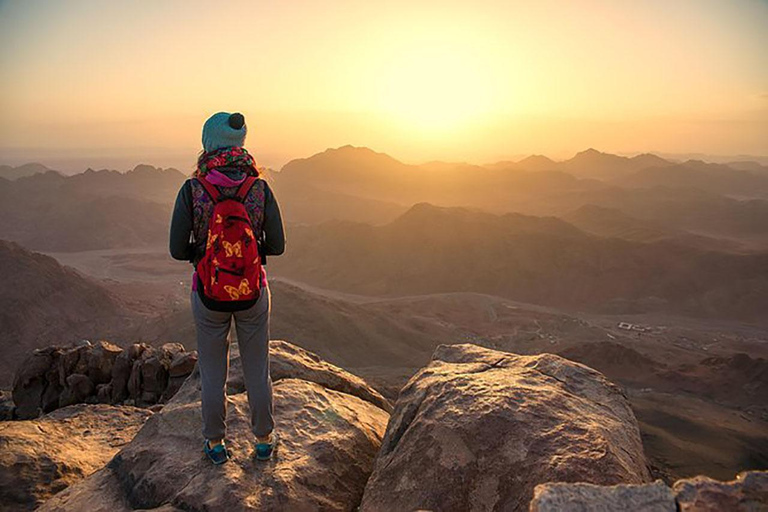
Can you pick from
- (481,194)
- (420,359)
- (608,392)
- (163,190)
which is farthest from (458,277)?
(163,190)

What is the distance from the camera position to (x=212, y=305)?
10.7 feet

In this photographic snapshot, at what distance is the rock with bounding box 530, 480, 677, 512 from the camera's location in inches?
80.0

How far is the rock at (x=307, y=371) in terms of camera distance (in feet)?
20.2

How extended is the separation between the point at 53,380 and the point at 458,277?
40.9 meters

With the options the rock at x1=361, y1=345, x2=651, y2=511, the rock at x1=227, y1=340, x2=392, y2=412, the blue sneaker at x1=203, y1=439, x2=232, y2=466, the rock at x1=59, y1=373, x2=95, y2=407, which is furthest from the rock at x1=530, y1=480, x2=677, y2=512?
the rock at x1=59, y1=373, x2=95, y2=407

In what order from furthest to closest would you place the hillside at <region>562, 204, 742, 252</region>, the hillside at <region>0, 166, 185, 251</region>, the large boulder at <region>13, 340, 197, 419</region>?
1. the hillside at <region>0, 166, 185, 251</region>
2. the hillside at <region>562, 204, 742, 252</region>
3. the large boulder at <region>13, 340, 197, 419</region>

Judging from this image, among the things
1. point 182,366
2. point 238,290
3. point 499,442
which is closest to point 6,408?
point 182,366

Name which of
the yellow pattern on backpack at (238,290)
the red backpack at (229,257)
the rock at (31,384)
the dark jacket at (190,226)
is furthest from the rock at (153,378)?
the yellow pattern on backpack at (238,290)

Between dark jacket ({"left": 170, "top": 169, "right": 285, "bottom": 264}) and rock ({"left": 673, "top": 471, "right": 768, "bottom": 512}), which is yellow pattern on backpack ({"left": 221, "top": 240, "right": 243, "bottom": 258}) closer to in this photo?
dark jacket ({"left": 170, "top": 169, "right": 285, "bottom": 264})

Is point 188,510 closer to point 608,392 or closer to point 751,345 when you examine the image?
point 608,392

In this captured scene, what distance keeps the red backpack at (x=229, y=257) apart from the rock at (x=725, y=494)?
2.66m

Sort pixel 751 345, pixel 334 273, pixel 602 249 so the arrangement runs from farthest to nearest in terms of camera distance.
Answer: pixel 334 273, pixel 602 249, pixel 751 345

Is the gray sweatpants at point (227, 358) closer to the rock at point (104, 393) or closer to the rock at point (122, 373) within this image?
the rock at point (122, 373)

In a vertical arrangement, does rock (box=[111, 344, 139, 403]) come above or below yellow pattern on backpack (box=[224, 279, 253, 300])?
below
